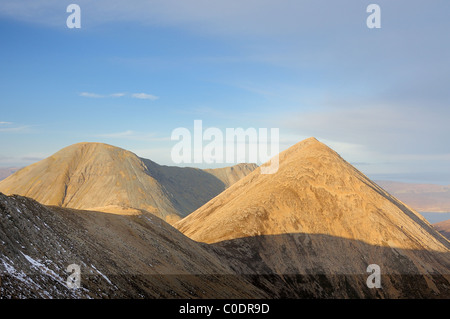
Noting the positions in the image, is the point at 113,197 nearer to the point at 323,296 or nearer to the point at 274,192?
the point at 274,192

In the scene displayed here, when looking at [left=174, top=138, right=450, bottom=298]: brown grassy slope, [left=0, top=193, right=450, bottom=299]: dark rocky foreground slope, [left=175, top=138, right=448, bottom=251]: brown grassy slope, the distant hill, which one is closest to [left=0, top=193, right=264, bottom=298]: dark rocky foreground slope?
[left=0, top=193, right=450, bottom=299]: dark rocky foreground slope

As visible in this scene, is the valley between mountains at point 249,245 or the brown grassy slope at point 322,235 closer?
the valley between mountains at point 249,245

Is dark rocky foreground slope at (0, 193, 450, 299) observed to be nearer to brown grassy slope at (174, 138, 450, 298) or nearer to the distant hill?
brown grassy slope at (174, 138, 450, 298)

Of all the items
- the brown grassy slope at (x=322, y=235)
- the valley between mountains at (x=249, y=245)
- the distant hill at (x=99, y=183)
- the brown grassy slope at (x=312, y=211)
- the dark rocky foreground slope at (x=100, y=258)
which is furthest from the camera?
the distant hill at (x=99, y=183)

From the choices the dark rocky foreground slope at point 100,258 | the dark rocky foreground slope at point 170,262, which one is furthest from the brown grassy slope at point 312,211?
the dark rocky foreground slope at point 100,258

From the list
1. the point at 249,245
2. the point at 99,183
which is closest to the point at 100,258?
the point at 249,245

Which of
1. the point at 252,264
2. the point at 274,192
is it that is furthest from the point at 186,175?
the point at 252,264

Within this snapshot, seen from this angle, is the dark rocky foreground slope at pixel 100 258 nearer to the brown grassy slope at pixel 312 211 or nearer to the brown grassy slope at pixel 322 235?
the brown grassy slope at pixel 322 235
